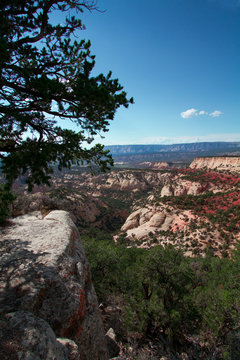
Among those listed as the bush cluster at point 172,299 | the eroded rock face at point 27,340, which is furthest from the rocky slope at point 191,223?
the eroded rock face at point 27,340

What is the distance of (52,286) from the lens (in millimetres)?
4887

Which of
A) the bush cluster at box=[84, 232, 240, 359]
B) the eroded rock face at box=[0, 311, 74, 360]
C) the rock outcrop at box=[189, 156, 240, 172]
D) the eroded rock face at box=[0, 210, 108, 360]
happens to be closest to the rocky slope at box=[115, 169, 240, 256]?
the bush cluster at box=[84, 232, 240, 359]

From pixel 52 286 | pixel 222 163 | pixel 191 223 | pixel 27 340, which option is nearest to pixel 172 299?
pixel 52 286

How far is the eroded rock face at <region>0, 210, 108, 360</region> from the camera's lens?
4422 mm

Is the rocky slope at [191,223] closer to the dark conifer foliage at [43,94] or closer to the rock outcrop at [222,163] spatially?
the dark conifer foliage at [43,94]

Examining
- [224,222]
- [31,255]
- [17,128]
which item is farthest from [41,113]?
[224,222]

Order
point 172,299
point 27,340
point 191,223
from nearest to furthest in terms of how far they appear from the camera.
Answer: point 27,340 → point 172,299 → point 191,223

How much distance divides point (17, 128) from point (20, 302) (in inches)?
195

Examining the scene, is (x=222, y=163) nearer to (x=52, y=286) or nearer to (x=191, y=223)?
(x=191, y=223)

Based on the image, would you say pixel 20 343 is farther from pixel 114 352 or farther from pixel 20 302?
pixel 114 352

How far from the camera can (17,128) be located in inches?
222

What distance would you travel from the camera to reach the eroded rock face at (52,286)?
4422 millimetres

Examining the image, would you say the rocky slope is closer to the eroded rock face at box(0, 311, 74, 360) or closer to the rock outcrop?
the eroded rock face at box(0, 311, 74, 360)

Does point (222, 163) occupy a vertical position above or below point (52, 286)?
below
